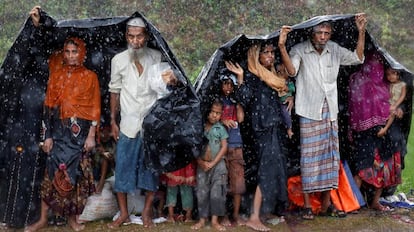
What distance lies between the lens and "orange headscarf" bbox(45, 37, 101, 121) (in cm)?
509

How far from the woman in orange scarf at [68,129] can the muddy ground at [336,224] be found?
1.13 feet

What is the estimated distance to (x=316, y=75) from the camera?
5.48 meters

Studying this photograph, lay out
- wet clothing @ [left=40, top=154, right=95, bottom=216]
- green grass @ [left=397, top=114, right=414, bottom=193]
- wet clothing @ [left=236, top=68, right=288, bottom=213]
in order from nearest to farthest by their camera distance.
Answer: wet clothing @ [left=40, top=154, right=95, bottom=216], wet clothing @ [left=236, top=68, right=288, bottom=213], green grass @ [left=397, top=114, right=414, bottom=193]

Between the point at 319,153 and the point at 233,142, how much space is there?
2.98 ft

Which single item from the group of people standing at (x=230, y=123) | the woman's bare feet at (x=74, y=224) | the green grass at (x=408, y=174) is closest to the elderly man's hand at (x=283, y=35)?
the group of people standing at (x=230, y=123)

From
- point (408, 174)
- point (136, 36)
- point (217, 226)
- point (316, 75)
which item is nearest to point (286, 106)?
point (316, 75)

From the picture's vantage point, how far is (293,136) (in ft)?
19.1

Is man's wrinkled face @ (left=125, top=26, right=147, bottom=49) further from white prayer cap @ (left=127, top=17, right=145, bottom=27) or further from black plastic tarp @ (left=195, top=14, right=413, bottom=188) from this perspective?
black plastic tarp @ (left=195, top=14, right=413, bottom=188)

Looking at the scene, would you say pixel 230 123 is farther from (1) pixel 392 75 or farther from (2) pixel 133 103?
(1) pixel 392 75

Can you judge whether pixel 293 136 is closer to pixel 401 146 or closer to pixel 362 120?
pixel 362 120

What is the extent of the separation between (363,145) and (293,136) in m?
0.73

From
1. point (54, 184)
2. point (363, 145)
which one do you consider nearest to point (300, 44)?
point (363, 145)

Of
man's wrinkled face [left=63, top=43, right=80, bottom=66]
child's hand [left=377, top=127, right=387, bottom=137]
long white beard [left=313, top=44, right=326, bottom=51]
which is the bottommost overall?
child's hand [left=377, top=127, right=387, bottom=137]

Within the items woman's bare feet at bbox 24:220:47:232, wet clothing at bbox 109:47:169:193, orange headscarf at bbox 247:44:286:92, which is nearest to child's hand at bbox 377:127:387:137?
orange headscarf at bbox 247:44:286:92
